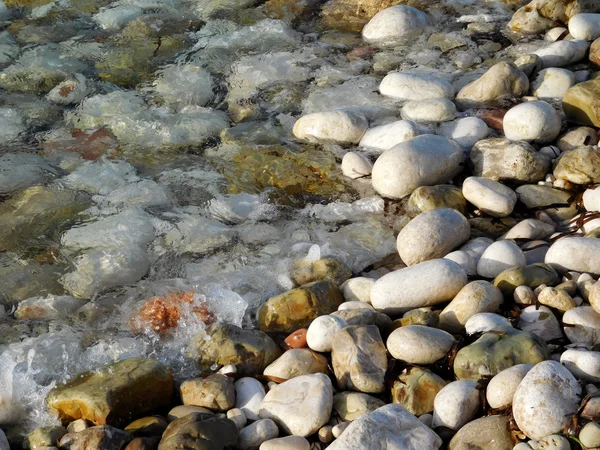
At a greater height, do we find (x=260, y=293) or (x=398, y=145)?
(x=398, y=145)

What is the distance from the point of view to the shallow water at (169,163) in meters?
4.05

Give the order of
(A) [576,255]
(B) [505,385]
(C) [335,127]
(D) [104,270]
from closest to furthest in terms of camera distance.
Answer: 1. (B) [505,385]
2. (A) [576,255]
3. (D) [104,270]
4. (C) [335,127]

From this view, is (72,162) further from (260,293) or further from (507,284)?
(507,284)

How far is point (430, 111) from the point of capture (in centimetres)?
541

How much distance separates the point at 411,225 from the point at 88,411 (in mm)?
2052

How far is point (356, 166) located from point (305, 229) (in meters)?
0.68

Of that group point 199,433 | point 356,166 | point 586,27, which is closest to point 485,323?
point 199,433

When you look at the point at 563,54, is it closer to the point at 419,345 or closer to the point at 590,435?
the point at 419,345

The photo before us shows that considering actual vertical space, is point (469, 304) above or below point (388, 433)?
below

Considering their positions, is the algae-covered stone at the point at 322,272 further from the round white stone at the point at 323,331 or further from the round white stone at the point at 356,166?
the round white stone at the point at 356,166

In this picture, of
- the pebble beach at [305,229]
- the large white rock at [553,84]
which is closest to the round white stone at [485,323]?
the pebble beach at [305,229]

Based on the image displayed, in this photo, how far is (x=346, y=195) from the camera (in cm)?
498

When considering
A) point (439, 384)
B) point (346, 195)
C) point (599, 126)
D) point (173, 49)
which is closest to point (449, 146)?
point (346, 195)

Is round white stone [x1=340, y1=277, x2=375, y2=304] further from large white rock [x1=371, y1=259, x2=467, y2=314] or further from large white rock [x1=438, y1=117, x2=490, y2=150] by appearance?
large white rock [x1=438, y1=117, x2=490, y2=150]
